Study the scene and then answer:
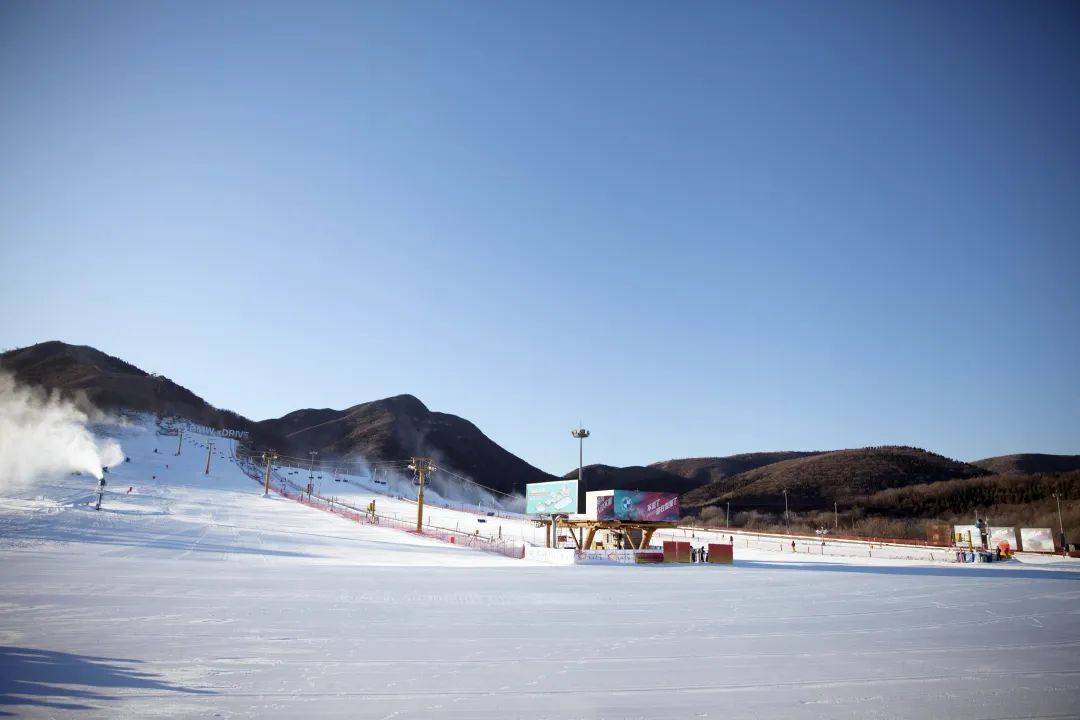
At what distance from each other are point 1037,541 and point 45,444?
363 ft

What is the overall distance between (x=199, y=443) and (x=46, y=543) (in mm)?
108207

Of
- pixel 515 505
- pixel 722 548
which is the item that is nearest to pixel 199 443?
pixel 515 505

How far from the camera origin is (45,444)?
80.3 metres

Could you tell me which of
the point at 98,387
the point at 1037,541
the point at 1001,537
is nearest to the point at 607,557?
the point at 1001,537

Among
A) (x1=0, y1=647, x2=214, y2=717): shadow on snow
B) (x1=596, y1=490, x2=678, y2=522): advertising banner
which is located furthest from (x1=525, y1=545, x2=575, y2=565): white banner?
(x1=0, y1=647, x2=214, y2=717): shadow on snow

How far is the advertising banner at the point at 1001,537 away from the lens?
5589 centimetres

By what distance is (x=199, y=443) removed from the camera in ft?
407

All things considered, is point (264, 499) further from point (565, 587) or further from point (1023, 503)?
point (1023, 503)

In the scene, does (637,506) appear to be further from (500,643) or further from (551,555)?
(500,643)

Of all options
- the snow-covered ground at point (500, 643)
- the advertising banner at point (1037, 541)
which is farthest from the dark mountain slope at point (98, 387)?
the advertising banner at point (1037, 541)

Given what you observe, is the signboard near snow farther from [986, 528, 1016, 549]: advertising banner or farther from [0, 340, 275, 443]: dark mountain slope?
[0, 340, 275, 443]: dark mountain slope

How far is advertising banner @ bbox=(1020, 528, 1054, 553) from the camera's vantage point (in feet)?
175

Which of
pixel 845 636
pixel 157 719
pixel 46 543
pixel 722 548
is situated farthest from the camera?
pixel 722 548

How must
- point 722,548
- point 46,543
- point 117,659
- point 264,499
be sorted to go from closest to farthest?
point 117,659, point 46,543, point 722,548, point 264,499
